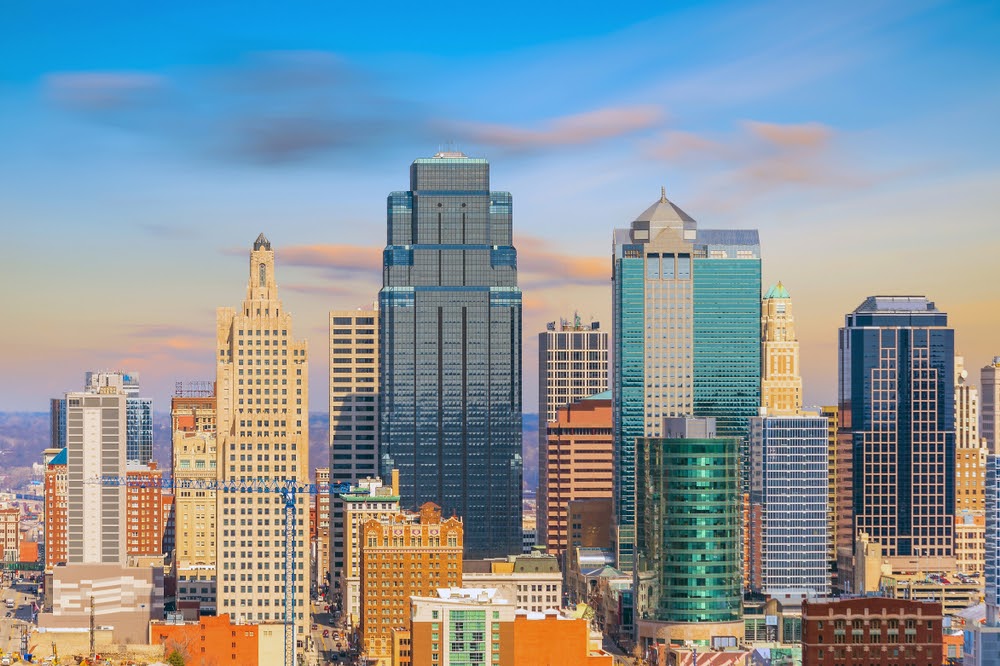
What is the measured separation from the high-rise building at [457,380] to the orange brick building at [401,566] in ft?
136

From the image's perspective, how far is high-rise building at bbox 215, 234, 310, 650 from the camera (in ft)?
468

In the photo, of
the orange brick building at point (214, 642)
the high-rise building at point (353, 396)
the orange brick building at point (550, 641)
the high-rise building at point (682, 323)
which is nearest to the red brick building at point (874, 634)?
the orange brick building at point (550, 641)

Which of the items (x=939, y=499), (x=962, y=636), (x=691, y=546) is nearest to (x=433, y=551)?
(x=691, y=546)

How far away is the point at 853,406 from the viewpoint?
189750mm

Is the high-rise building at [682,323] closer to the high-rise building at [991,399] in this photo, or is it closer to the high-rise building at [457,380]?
the high-rise building at [457,380]

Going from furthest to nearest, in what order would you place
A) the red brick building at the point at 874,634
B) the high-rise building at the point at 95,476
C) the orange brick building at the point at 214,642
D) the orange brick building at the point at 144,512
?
the orange brick building at the point at 144,512 → the high-rise building at the point at 95,476 → the orange brick building at the point at 214,642 → the red brick building at the point at 874,634

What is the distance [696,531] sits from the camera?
14825 centimetres

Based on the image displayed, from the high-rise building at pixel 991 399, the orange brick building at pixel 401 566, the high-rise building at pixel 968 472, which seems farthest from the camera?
the high-rise building at pixel 968 472

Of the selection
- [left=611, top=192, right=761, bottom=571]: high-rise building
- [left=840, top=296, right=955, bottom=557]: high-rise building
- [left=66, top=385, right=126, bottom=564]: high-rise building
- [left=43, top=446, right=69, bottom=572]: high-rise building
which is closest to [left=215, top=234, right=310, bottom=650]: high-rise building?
[left=66, top=385, right=126, bottom=564]: high-rise building

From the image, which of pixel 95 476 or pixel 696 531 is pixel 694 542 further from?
pixel 95 476

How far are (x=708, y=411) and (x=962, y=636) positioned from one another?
53125mm

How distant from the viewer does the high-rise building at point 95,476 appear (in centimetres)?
15988

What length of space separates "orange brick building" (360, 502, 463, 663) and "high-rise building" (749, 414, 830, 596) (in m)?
35.2

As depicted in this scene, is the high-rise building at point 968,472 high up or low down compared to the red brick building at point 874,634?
up
